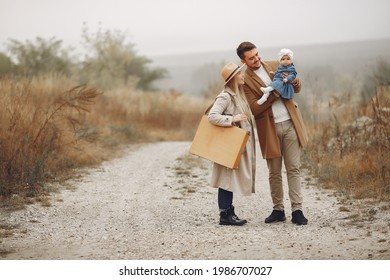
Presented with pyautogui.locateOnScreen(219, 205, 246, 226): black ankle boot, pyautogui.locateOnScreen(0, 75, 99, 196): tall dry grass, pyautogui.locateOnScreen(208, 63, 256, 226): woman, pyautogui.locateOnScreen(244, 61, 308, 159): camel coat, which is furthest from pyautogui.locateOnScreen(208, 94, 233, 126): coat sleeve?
pyautogui.locateOnScreen(0, 75, 99, 196): tall dry grass

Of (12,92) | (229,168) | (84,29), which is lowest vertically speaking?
(229,168)

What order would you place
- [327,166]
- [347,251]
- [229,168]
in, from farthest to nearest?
[327,166]
[229,168]
[347,251]

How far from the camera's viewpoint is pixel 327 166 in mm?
9273

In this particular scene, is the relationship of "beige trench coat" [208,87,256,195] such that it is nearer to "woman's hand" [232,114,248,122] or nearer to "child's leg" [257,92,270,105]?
"woman's hand" [232,114,248,122]

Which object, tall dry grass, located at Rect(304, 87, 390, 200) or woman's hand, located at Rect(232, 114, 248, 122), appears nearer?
woman's hand, located at Rect(232, 114, 248, 122)

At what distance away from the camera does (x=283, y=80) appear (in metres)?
6.07

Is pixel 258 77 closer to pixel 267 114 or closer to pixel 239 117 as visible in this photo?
pixel 267 114

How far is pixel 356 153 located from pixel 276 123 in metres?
3.50

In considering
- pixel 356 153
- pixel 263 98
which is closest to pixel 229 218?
pixel 263 98

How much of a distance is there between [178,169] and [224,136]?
4563 mm

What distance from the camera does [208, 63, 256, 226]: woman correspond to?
6.16 meters

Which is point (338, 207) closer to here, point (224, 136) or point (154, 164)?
point (224, 136)

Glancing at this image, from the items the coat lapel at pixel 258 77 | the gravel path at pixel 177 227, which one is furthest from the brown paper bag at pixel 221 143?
the gravel path at pixel 177 227

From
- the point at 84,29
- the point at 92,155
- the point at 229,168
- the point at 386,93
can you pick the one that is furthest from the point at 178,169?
the point at 84,29
